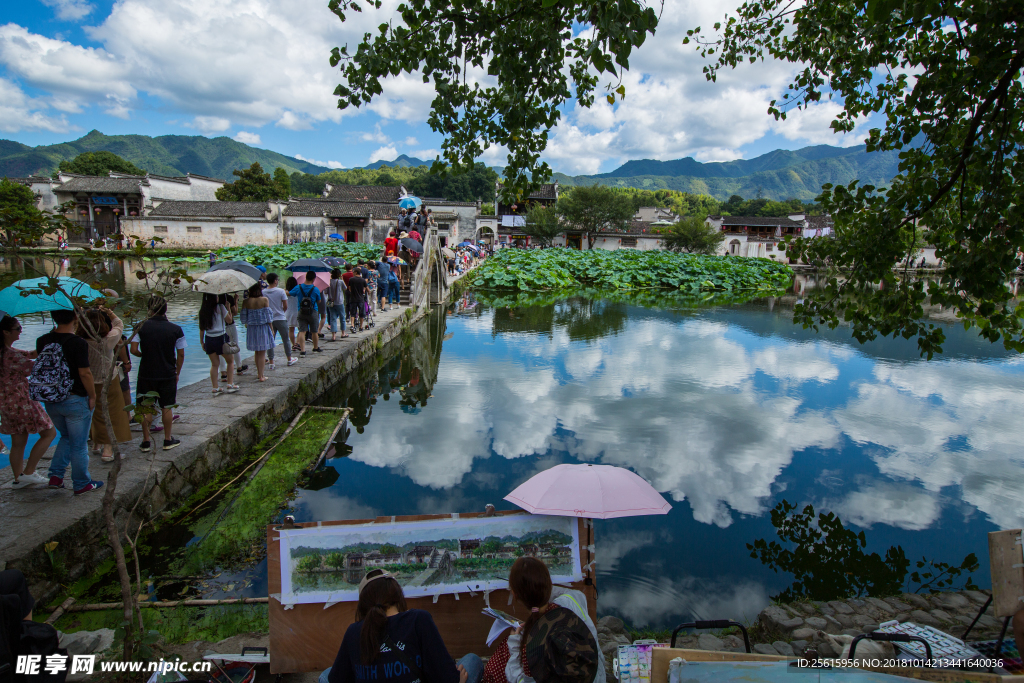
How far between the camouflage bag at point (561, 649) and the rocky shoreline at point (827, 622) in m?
1.11

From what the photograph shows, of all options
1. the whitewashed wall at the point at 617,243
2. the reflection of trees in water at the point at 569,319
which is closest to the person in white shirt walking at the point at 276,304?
the reflection of trees in water at the point at 569,319

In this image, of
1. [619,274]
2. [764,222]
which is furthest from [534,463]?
[764,222]

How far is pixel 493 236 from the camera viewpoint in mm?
42125

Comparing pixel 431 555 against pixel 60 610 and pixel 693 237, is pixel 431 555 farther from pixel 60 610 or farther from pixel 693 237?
pixel 693 237

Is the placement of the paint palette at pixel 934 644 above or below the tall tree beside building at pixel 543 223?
below

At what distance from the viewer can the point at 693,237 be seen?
41.8 meters

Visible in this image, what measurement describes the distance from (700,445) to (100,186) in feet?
148

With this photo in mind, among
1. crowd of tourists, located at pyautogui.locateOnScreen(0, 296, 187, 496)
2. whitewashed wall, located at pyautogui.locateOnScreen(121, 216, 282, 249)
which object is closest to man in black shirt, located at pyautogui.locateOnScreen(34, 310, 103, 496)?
crowd of tourists, located at pyautogui.locateOnScreen(0, 296, 187, 496)

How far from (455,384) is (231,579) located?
18.3 ft


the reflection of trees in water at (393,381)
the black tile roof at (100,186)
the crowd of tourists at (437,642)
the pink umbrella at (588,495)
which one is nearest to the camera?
the crowd of tourists at (437,642)

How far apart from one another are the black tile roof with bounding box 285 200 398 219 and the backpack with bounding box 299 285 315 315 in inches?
1131

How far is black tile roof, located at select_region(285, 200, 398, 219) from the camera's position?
116 ft

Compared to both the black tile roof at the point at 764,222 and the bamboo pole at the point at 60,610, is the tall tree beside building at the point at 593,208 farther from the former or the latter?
the bamboo pole at the point at 60,610

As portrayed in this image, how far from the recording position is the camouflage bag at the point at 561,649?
6.09 feet
